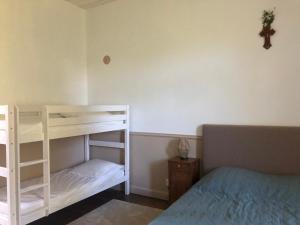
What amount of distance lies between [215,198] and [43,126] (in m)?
1.67

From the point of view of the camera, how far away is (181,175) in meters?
3.02

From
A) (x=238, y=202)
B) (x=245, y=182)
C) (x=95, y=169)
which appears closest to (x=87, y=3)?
(x=95, y=169)

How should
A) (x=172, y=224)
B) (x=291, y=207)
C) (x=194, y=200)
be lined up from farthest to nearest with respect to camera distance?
(x=194, y=200)
(x=291, y=207)
(x=172, y=224)

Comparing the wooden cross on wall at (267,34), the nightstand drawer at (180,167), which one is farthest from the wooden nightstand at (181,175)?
the wooden cross on wall at (267,34)

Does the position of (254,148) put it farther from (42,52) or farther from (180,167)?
(42,52)

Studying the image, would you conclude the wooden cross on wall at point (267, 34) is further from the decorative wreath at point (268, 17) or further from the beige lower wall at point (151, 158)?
the beige lower wall at point (151, 158)

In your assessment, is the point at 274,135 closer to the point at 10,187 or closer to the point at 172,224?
the point at 172,224

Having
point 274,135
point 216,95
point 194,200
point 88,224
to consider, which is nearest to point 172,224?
point 194,200

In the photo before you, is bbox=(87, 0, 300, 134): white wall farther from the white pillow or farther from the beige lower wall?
the white pillow

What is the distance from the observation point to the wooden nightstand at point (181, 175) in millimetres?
2988

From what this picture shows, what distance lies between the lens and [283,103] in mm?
2787

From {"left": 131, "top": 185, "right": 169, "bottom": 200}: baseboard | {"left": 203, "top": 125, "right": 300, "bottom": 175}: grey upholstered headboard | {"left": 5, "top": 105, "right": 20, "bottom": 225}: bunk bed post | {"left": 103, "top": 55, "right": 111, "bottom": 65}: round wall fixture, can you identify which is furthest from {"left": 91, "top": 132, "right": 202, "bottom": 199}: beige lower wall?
{"left": 5, "top": 105, "right": 20, "bottom": 225}: bunk bed post

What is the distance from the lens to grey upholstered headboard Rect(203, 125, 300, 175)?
2.68 metres

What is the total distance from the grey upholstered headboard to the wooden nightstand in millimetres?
169
